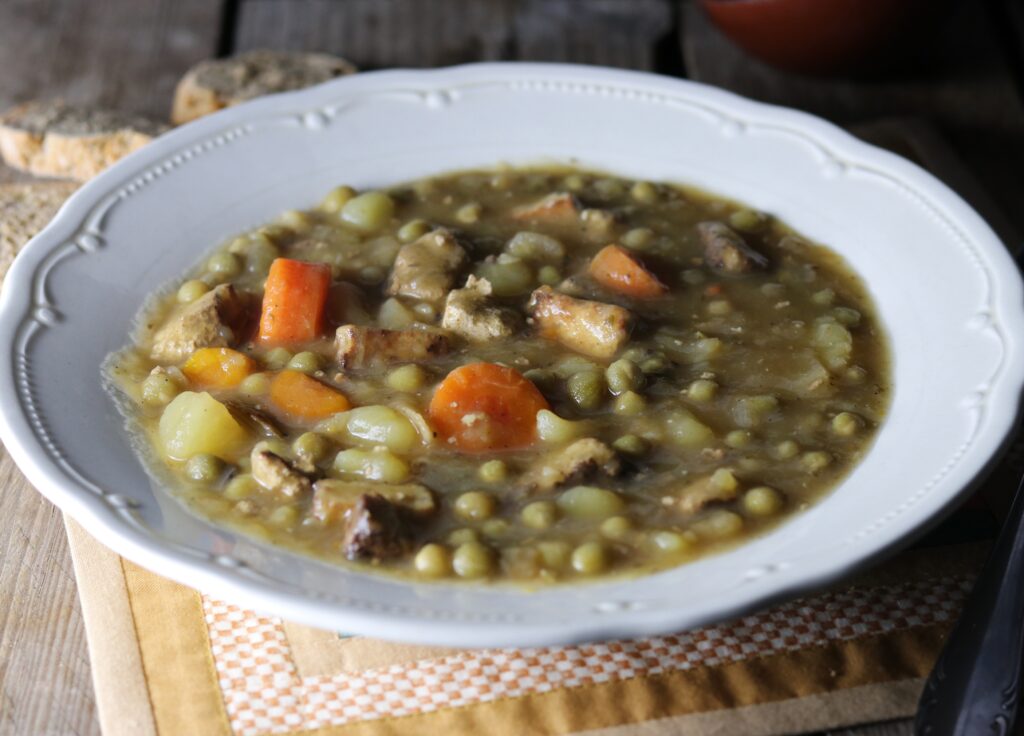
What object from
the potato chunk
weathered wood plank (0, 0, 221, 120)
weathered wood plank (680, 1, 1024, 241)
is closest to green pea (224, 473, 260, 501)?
the potato chunk

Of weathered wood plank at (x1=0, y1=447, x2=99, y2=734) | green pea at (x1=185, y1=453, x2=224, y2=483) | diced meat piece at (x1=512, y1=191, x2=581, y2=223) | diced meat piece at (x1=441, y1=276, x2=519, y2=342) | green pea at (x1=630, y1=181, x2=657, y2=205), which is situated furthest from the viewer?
green pea at (x1=630, y1=181, x2=657, y2=205)

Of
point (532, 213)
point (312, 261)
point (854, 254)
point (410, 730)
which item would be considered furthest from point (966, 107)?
point (410, 730)

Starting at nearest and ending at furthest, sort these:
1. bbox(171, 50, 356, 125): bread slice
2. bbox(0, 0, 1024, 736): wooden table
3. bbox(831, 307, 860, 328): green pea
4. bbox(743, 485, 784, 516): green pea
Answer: bbox(743, 485, 784, 516): green pea < bbox(831, 307, 860, 328): green pea < bbox(171, 50, 356, 125): bread slice < bbox(0, 0, 1024, 736): wooden table

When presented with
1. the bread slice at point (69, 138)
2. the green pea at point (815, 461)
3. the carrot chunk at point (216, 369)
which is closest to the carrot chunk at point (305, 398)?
the carrot chunk at point (216, 369)

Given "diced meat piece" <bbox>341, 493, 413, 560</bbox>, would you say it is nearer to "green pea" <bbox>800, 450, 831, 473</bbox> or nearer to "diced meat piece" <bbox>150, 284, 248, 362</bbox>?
"diced meat piece" <bbox>150, 284, 248, 362</bbox>

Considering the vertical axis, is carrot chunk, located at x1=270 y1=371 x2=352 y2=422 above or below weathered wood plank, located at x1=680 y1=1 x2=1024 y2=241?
above

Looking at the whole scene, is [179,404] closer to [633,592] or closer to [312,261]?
[312,261]

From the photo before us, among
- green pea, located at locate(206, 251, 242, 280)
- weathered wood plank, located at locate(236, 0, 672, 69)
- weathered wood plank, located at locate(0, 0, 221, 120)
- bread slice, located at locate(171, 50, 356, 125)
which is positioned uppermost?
green pea, located at locate(206, 251, 242, 280)
